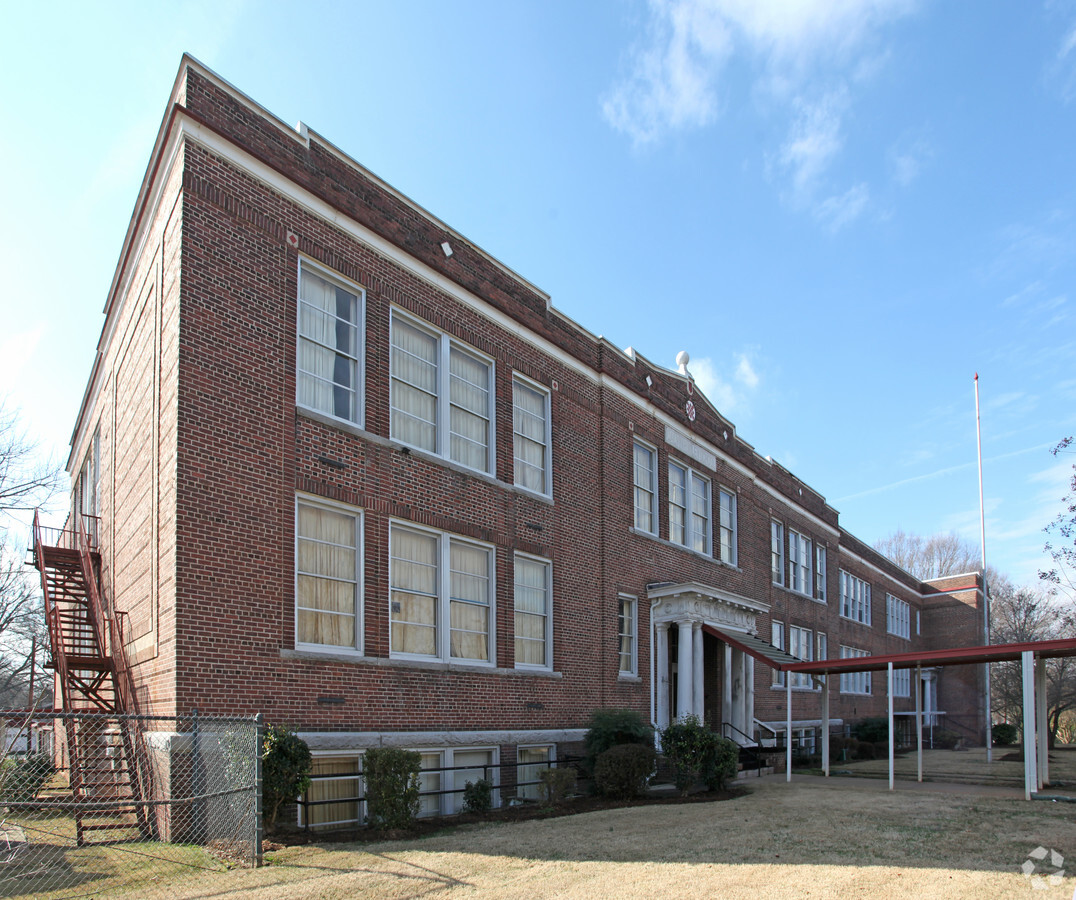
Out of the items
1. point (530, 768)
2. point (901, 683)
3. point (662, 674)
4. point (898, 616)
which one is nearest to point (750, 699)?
point (662, 674)

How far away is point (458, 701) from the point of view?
583 inches

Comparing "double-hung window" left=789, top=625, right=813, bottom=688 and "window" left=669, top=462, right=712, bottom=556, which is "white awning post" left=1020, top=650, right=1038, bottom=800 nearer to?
"window" left=669, top=462, right=712, bottom=556

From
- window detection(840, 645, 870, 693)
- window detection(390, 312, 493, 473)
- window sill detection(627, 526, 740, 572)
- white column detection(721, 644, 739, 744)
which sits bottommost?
window detection(840, 645, 870, 693)

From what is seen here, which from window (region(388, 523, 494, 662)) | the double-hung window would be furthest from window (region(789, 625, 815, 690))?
window (region(388, 523, 494, 662))

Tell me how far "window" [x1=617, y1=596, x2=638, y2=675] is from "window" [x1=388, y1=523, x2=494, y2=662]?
5136mm

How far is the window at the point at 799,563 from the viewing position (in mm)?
32906

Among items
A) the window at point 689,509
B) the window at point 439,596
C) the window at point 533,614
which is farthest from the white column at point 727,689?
the window at point 439,596

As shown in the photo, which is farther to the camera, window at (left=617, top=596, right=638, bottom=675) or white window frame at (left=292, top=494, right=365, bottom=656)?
window at (left=617, top=596, right=638, bottom=675)

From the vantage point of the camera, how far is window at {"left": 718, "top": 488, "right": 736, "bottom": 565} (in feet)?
86.9

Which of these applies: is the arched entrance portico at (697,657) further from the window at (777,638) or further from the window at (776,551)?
the window at (776,551)

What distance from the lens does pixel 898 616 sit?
1928 inches

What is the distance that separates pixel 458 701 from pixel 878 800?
7.40 metres

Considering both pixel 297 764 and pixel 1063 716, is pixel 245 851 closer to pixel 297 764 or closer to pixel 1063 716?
pixel 297 764

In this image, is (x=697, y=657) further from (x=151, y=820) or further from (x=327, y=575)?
(x=151, y=820)
